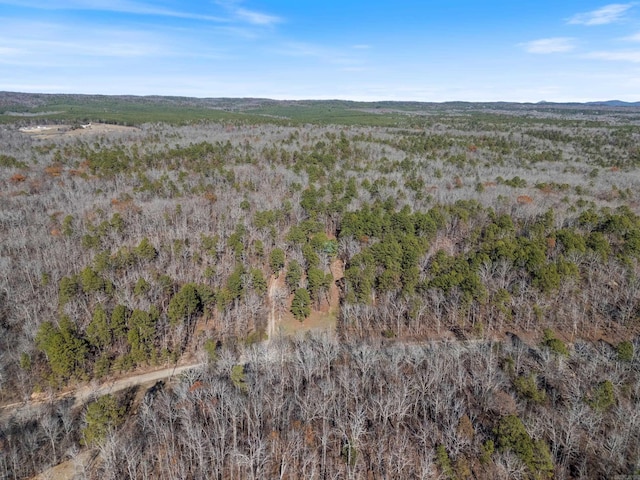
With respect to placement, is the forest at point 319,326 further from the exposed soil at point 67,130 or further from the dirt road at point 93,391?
the exposed soil at point 67,130

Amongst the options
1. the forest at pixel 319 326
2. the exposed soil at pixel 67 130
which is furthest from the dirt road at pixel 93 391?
A: the exposed soil at pixel 67 130

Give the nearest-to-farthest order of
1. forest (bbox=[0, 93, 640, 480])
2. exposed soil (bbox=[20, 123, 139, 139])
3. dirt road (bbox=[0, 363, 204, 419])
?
1. forest (bbox=[0, 93, 640, 480])
2. dirt road (bbox=[0, 363, 204, 419])
3. exposed soil (bbox=[20, 123, 139, 139])

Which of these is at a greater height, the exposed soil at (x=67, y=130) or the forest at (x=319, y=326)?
the exposed soil at (x=67, y=130)

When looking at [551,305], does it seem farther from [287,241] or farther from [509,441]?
[287,241]

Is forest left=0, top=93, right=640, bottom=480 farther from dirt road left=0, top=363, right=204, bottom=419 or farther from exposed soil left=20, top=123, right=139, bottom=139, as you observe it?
exposed soil left=20, top=123, right=139, bottom=139

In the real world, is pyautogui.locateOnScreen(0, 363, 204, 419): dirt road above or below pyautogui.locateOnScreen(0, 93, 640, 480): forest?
below

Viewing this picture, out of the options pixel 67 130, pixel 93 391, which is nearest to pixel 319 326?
pixel 93 391

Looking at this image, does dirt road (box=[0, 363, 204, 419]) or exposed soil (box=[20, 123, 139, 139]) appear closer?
dirt road (box=[0, 363, 204, 419])

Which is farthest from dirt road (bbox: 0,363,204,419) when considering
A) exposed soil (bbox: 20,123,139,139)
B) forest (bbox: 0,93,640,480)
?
exposed soil (bbox: 20,123,139,139)

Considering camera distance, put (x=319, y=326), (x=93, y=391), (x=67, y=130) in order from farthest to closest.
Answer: (x=67, y=130), (x=319, y=326), (x=93, y=391)

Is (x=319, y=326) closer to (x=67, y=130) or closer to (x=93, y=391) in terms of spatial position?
(x=93, y=391)
